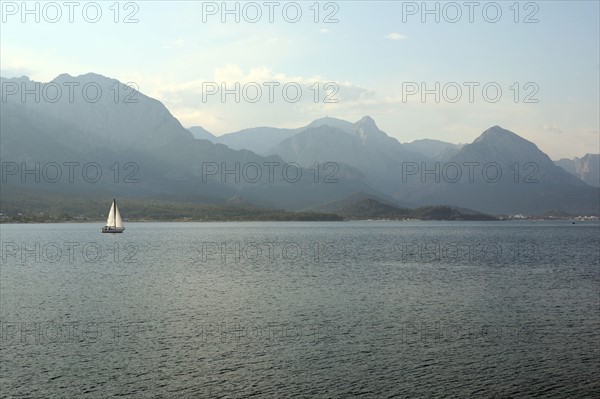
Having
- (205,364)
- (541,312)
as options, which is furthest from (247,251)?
(205,364)

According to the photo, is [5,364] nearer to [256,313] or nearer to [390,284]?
[256,313]

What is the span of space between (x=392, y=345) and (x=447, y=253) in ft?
430

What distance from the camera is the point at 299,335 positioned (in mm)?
60844

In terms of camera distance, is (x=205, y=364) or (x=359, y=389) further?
(x=205, y=364)

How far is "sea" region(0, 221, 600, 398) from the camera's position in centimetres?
4447

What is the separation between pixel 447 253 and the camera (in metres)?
182

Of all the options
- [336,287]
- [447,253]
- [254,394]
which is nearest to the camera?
[254,394]

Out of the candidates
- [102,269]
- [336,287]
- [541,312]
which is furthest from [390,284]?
[102,269]

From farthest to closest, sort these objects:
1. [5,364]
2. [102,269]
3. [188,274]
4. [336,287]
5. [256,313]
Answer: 1. [102,269]
2. [188,274]
3. [336,287]
4. [256,313]
5. [5,364]

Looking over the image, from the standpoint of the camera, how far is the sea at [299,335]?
146 ft

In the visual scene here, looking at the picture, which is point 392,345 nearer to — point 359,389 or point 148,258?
point 359,389

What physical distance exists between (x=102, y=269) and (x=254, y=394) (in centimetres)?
9738

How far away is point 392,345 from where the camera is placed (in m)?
56.3

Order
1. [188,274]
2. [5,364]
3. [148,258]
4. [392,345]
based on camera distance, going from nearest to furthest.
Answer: [5,364] → [392,345] → [188,274] → [148,258]
